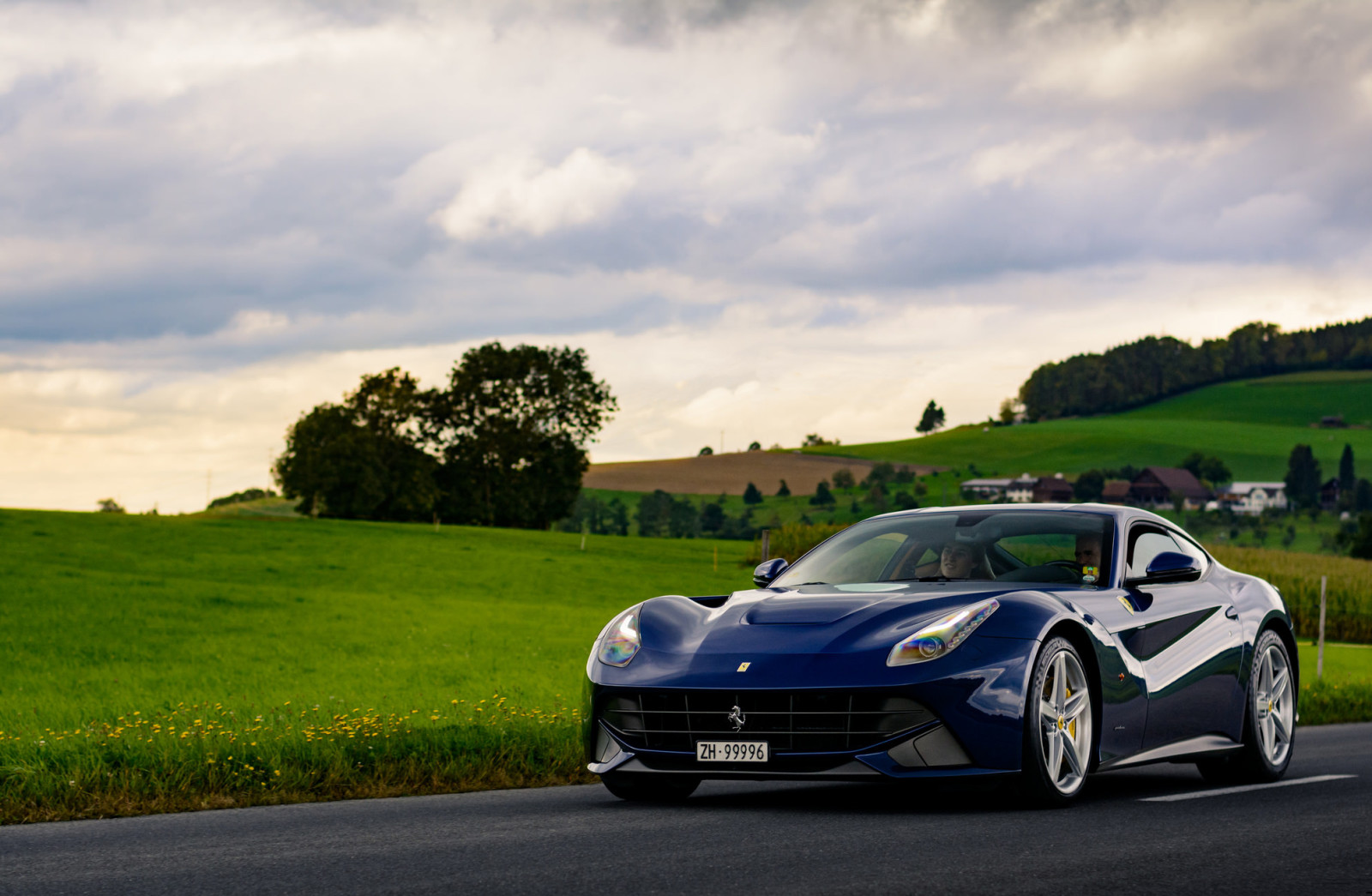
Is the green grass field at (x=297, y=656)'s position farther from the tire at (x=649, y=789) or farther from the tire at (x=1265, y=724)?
the tire at (x=1265, y=724)

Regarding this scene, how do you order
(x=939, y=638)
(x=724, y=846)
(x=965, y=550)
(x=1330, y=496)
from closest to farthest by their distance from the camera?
1. (x=724, y=846)
2. (x=939, y=638)
3. (x=965, y=550)
4. (x=1330, y=496)

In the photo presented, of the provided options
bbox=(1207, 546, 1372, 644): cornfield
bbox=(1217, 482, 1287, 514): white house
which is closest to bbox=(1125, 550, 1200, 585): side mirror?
bbox=(1207, 546, 1372, 644): cornfield

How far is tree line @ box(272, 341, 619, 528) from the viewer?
89.8m

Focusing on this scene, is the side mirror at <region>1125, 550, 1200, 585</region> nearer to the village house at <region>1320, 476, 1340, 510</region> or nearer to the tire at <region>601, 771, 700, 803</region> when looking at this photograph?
the tire at <region>601, 771, 700, 803</region>

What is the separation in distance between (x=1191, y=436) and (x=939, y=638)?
16700 cm

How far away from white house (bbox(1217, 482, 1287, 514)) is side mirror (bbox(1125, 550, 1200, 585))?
142 m

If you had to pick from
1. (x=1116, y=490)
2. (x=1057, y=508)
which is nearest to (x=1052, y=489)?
(x=1116, y=490)

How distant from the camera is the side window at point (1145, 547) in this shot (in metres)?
8.80

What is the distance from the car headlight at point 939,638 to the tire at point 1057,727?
36 cm

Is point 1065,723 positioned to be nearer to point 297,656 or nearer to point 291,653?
point 297,656

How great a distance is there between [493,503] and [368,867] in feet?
282

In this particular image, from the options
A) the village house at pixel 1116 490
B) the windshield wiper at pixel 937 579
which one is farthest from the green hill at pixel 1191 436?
the windshield wiper at pixel 937 579

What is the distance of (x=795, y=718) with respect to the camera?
7.05 m

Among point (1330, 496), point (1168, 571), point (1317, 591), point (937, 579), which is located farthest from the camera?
point (1330, 496)
